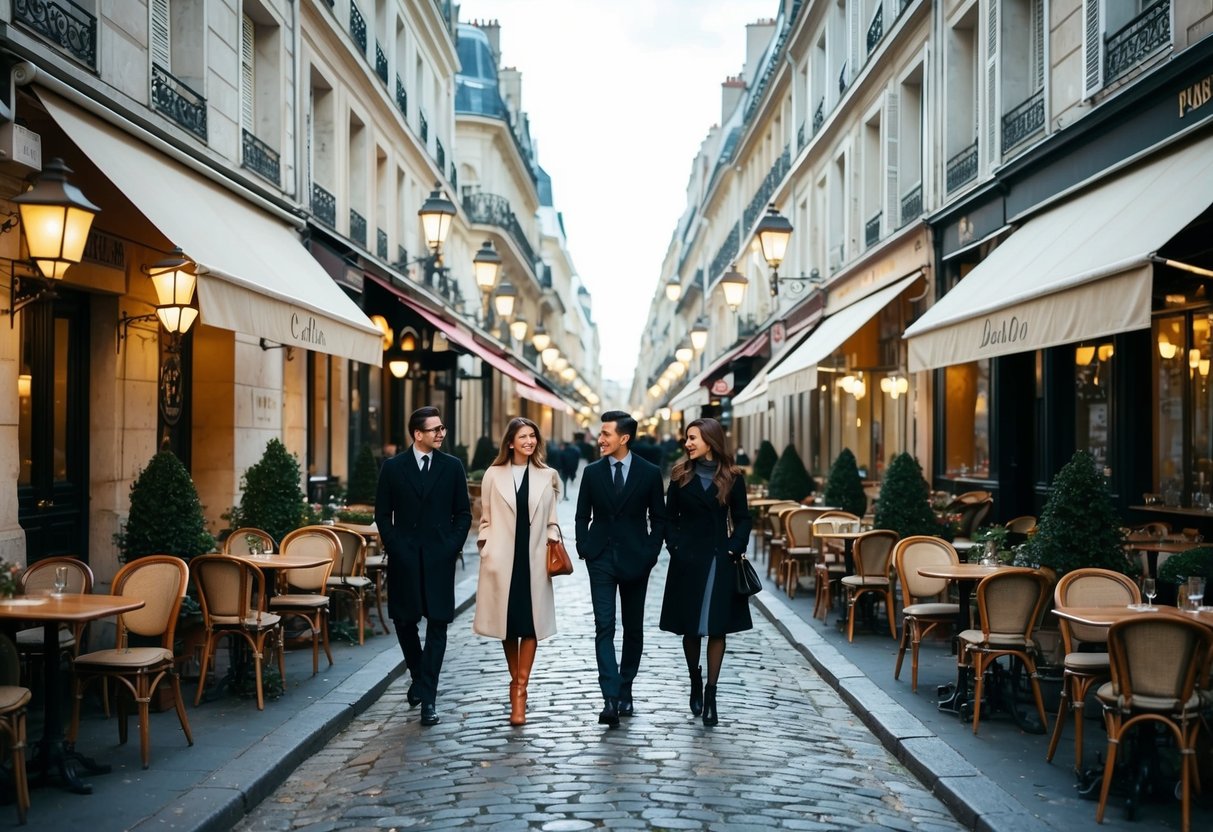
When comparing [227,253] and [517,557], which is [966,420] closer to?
[227,253]

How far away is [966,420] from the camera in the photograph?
16.2 metres

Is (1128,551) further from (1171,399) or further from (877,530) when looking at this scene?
(1171,399)

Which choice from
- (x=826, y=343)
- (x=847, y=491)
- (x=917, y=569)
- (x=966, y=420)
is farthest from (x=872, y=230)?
(x=917, y=569)

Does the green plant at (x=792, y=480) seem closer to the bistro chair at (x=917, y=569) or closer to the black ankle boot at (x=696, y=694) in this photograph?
the bistro chair at (x=917, y=569)

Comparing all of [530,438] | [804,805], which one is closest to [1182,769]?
[804,805]

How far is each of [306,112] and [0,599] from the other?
11.5 metres

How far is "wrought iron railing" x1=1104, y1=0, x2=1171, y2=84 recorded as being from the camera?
9695mm

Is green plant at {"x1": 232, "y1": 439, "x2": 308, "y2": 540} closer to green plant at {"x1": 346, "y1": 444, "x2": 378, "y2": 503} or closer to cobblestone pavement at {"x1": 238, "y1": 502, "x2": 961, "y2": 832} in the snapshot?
cobblestone pavement at {"x1": 238, "y1": 502, "x2": 961, "y2": 832}

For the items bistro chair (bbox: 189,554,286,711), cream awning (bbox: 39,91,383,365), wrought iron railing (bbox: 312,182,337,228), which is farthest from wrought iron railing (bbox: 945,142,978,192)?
bistro chair (bbox: 189,554,286,711)

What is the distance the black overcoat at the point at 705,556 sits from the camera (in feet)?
23.6

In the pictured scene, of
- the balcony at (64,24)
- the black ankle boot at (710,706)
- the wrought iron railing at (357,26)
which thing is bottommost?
the black ankle boot at (710,706)

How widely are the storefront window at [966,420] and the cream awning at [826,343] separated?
1.35 m

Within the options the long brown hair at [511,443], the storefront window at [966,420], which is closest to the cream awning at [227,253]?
the long brown hair at [511,443]

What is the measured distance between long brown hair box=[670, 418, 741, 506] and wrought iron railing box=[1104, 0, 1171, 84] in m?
5.25
